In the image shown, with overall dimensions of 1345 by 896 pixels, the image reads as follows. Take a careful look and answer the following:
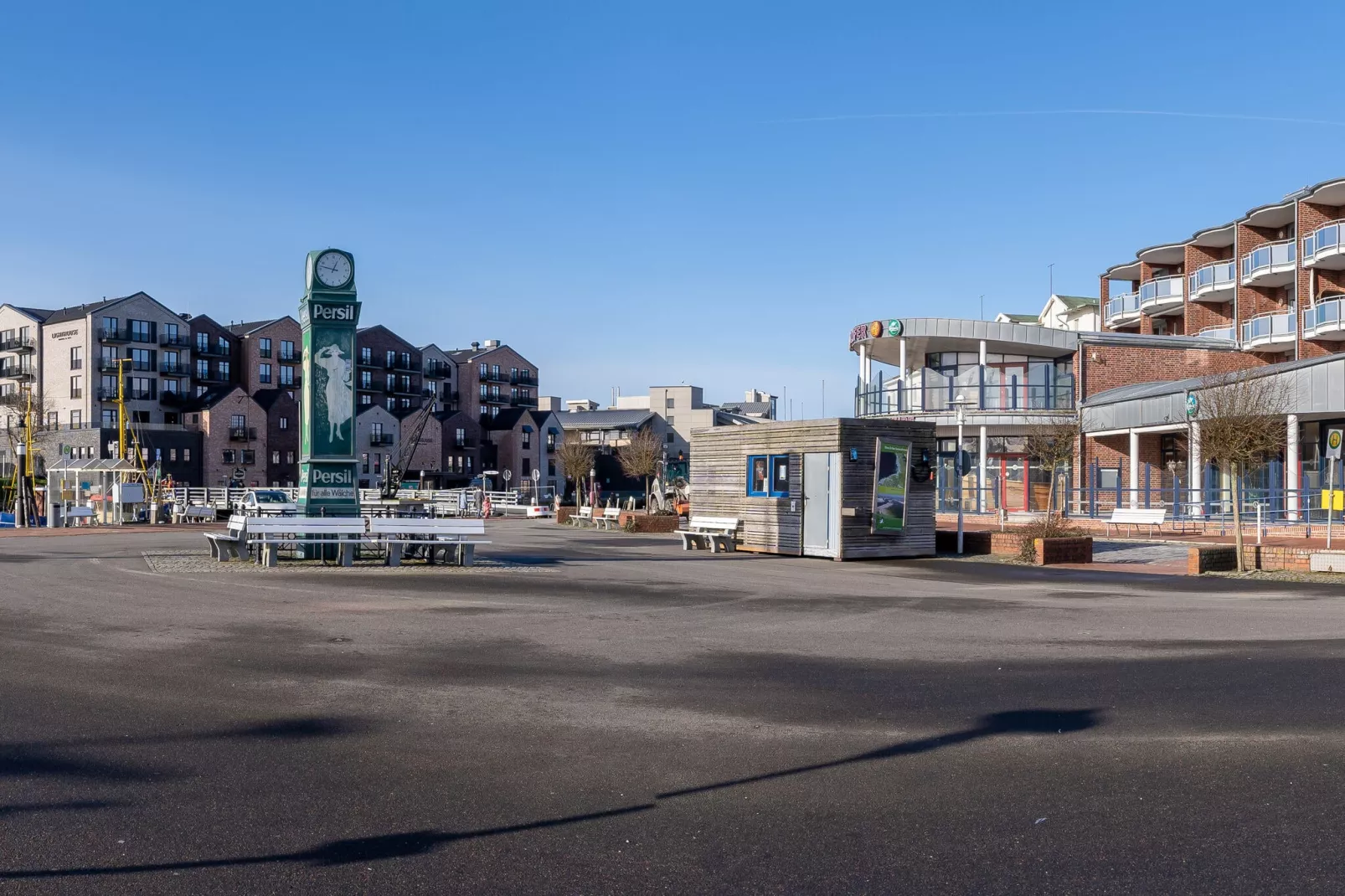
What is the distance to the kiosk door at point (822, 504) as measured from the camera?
967 inches

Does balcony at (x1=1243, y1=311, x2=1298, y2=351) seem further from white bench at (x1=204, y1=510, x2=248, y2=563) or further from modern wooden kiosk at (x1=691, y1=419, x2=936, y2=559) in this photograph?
white bench at (x1=204, y1=510, x2=248, y2=563)

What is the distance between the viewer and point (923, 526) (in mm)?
25906

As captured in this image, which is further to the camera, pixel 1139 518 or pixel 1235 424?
pixel 1139 518

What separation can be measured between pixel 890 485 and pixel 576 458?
67.1m

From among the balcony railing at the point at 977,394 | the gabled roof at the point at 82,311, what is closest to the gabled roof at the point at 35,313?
the gabled roof at the point at 82,311

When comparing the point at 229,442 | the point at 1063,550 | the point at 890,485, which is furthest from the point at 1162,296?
the point at 229,442

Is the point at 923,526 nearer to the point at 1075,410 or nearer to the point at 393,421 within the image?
the point at 1075,410

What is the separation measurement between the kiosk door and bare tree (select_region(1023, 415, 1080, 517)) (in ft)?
54.6

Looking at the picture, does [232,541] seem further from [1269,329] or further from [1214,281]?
[1214,281]

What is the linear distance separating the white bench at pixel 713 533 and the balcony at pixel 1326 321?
3159 centimetres

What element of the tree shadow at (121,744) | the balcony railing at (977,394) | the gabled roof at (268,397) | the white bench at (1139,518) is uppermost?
the gabled roof at (268,397)

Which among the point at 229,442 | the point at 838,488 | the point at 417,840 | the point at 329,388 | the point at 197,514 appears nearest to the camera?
the point at 417,840

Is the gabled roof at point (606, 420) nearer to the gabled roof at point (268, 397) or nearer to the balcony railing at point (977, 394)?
the gabled roof at point (268, 397)

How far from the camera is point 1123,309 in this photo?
6581 centimetres
